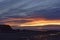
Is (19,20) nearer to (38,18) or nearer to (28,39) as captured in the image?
(38,18)

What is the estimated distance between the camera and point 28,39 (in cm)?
553

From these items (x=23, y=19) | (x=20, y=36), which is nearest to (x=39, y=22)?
(x=23, y=19)

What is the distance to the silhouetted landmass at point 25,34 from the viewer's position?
5.51 meters

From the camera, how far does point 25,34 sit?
6.02 m

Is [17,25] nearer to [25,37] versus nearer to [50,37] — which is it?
[25,37]

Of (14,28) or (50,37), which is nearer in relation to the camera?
(50,37)

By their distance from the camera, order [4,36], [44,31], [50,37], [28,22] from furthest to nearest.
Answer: [28,22] < [4,36] < [44,31] < [50,37]

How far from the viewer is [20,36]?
6082 mm

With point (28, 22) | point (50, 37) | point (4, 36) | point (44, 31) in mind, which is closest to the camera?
point (50, 37)

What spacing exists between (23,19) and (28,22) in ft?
0.77

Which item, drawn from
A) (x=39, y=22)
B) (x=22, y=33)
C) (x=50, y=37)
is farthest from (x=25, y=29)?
(x=50, y=37)

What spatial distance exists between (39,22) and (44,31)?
2.80 feet

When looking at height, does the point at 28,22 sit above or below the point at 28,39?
above

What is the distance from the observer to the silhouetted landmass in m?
5.51
